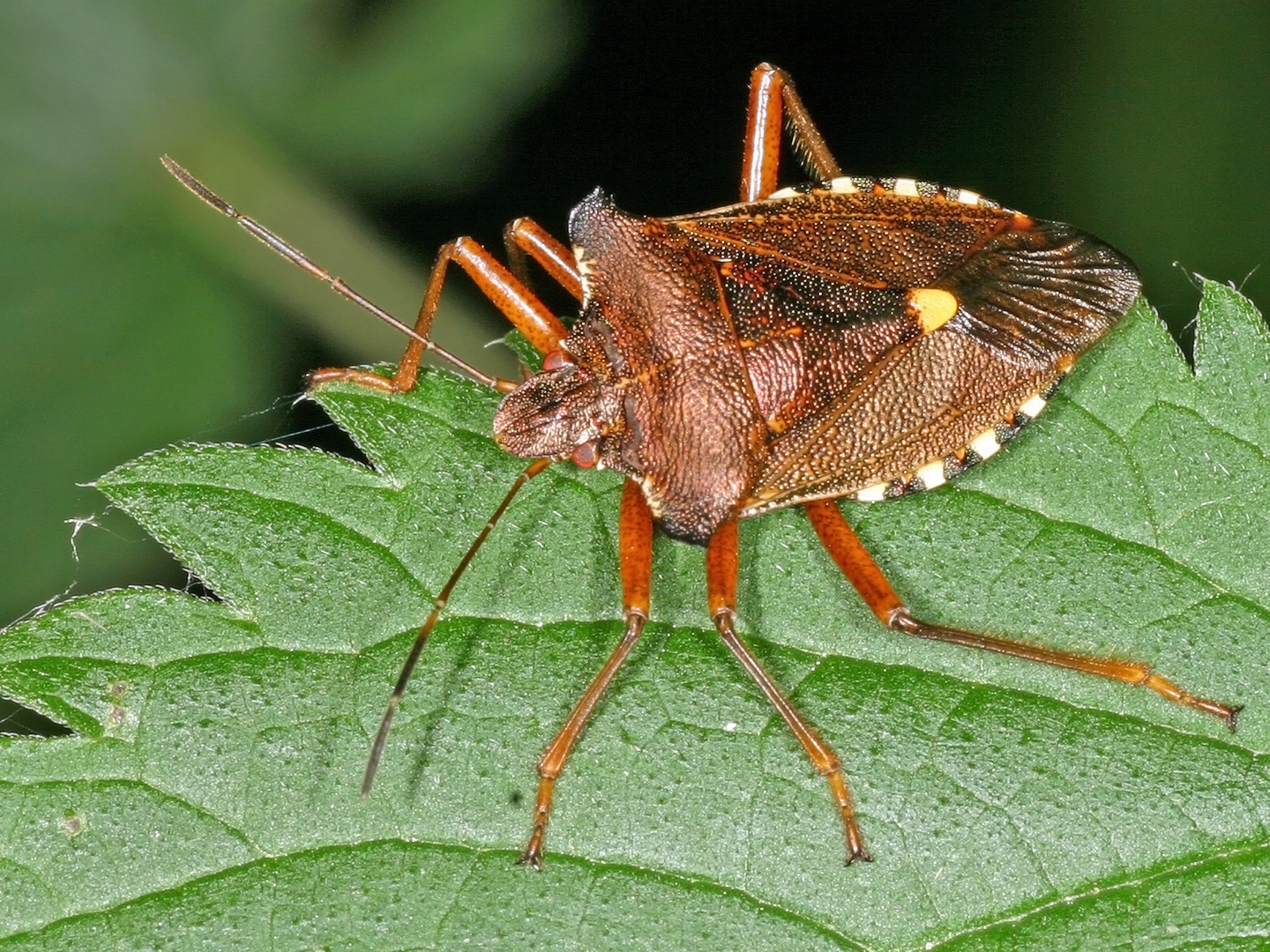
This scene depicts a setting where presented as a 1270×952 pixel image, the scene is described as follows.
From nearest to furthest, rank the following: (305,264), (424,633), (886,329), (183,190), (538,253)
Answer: (424,633)
(305,264)
(886,329)
(538,253)
(183,190)

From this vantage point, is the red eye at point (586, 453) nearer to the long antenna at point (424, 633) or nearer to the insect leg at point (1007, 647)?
the long antenna at point (424, 633)

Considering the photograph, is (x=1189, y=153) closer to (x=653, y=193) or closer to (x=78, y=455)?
(x=653, y=193)

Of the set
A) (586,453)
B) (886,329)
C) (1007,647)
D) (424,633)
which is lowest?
(424,633)

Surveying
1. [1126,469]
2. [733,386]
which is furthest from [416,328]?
[1126,469]

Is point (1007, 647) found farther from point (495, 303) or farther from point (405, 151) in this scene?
point (405, 151)

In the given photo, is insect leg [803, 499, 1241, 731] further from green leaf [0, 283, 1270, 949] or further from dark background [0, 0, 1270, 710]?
dark background [0, 0, 1270, 710]

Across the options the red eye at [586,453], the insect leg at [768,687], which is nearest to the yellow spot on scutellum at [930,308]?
the insect leg at [768,687]

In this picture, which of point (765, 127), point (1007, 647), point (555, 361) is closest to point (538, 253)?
point (555, 361)

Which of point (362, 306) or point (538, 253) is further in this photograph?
point (538, 253)
